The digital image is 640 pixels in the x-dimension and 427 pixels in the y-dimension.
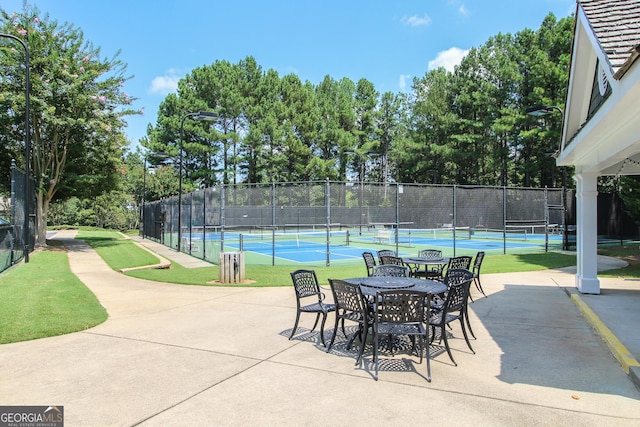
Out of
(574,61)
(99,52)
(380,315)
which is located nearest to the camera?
(380,315)

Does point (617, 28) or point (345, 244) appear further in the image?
point (345, 244)

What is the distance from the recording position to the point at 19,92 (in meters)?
20.4

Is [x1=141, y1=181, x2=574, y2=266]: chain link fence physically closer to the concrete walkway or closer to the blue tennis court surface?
the blue tennis court surface

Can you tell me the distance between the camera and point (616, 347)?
566 centimetres

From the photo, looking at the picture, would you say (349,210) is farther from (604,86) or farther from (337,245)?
(604,86)

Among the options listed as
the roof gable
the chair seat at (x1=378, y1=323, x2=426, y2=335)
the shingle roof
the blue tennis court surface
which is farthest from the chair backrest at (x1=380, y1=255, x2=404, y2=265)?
the blue tennis court surface

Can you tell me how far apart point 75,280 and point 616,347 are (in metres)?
12.1

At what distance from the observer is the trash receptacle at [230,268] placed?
12.0 metres

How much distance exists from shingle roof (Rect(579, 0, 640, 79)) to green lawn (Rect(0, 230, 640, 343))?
26.5ft

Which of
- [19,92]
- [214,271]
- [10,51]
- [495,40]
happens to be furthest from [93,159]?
[495,40]

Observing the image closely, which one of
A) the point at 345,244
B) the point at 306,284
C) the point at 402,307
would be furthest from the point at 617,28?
the point at 345,244

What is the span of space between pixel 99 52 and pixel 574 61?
78.4 ft

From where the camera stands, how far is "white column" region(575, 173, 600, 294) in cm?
960

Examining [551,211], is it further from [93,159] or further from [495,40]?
[495,40]
